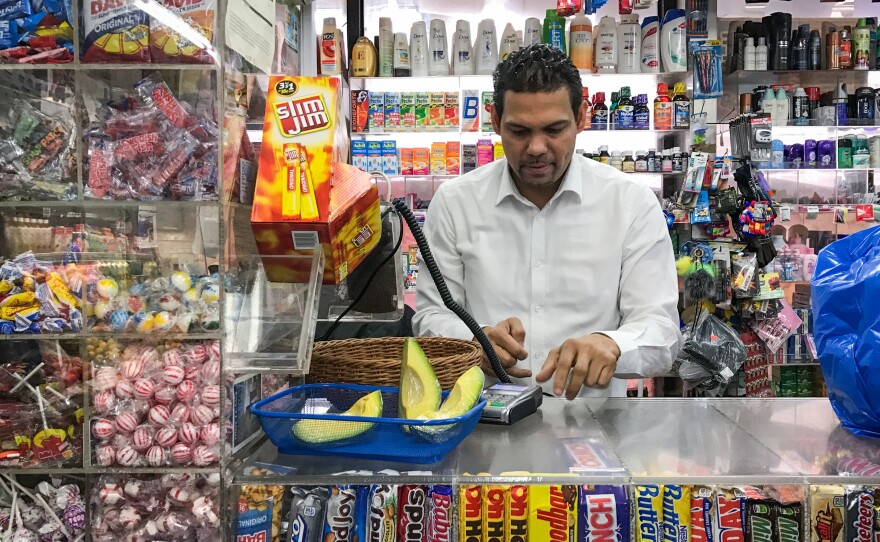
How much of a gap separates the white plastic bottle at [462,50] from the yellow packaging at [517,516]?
12.7 ft

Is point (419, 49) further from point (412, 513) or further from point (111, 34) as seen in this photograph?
point (412, 513)

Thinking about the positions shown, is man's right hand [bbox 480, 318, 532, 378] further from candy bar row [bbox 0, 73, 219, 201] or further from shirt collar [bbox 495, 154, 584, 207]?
candy bar row [bbox 0, 73, 219, 201]

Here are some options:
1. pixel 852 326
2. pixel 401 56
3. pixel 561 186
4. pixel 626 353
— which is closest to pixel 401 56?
pixel 401 56

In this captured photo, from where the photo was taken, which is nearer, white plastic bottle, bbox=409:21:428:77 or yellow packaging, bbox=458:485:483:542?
yellow packaging, bbox=458:485:483:542

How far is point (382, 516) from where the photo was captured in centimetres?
102

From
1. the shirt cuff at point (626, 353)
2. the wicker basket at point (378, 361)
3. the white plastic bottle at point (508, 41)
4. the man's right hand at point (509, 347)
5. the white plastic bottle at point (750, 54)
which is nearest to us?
the wicker basket at point (378, 361)

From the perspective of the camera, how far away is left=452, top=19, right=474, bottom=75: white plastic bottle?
4523mm

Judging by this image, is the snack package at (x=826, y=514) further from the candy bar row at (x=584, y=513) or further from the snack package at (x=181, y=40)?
the snack package at (x=181, y=40)

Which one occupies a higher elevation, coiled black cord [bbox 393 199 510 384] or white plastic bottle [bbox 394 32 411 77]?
white plastic bottle [bbox 394 32 411 77]

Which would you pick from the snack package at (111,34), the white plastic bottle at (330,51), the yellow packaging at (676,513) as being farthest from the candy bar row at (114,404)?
the white plastic bottle at (330,51)

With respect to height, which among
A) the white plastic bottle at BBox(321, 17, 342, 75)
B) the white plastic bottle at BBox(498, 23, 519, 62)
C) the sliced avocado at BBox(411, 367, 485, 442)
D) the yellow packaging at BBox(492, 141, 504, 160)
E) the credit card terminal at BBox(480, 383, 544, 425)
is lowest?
the credit card terminal at BBox(480, 383, 544, 425)

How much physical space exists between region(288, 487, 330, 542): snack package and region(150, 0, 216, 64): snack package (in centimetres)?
64

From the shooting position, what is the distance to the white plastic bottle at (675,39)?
14.3 feet

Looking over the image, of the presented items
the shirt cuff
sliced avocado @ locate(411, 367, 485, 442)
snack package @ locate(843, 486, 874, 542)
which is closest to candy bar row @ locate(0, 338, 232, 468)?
sliced avocado @ locate(411, 367, 485, 442)
